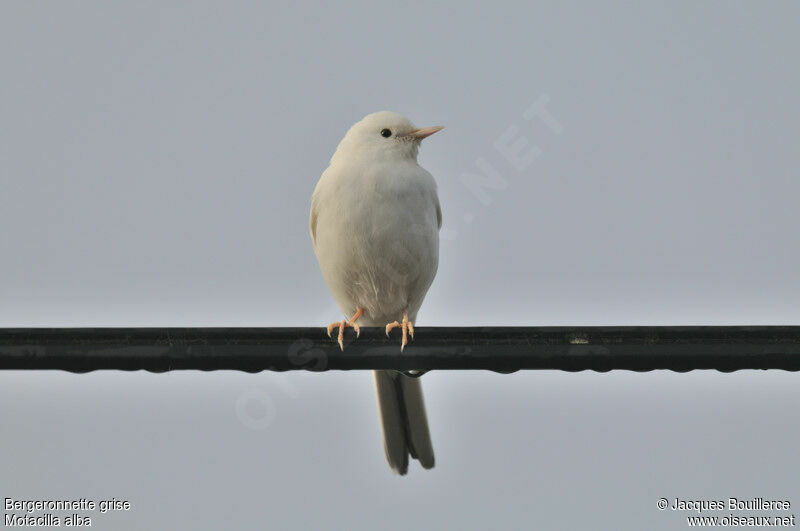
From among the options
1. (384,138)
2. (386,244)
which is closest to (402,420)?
(386,244)

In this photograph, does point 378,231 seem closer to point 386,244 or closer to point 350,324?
point 386,244

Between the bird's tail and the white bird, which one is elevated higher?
the white bird

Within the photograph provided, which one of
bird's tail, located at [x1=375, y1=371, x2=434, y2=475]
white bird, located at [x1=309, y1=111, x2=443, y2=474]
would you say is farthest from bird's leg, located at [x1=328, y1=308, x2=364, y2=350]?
bird's tail, located at [x1=375, y1=371, x2=434, y2=475]

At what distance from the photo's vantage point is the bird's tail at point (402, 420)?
7383 millimetres

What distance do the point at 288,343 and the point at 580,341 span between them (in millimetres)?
1333

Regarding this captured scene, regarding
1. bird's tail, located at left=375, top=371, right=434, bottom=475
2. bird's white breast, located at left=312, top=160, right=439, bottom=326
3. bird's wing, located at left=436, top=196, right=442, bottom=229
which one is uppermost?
bird's wing, located at left=436, top=196, right=442, bottom=229

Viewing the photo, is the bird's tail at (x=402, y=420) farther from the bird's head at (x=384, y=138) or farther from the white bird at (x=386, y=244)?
the bird's head at (x=384, y=138)

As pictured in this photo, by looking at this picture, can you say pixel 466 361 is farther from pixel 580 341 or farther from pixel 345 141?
pixel 345 141

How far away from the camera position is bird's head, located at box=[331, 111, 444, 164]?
316 inches

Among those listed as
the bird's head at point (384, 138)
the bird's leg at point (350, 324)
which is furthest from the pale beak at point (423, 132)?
the bird's leg at point (350, 324)

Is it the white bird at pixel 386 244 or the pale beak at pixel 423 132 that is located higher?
the pale beak at pixel 423 132

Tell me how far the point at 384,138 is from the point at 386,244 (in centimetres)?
111

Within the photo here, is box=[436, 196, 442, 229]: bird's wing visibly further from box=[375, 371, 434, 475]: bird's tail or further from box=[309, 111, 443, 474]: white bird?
box=[375, 371, 434, 475]: bird's tail

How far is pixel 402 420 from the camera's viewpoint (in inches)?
296
